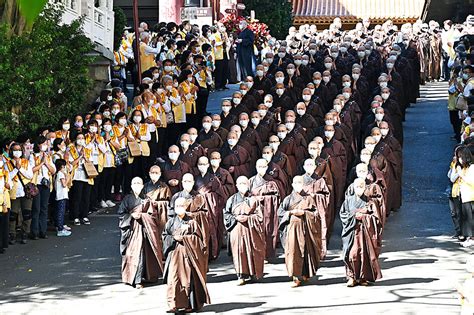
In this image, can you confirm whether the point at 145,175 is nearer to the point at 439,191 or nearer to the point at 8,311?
the point at 439,191

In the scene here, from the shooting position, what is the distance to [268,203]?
620 inches

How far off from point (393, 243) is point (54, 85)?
6.52 m

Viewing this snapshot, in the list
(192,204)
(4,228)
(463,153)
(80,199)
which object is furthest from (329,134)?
(4,228)

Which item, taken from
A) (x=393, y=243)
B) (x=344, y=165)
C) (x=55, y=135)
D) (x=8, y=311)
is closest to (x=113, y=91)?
(x=55, y=135)

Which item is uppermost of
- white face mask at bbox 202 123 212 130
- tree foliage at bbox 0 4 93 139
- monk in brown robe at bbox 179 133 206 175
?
tree foliage at bbox 0 4 93 139

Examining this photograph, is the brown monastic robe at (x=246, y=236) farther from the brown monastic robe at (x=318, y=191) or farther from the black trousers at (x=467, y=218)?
the black trousers at (x=467, y=218)

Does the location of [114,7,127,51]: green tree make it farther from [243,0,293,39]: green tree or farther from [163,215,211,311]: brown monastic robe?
[163,215,211,311]: brown monastic robe

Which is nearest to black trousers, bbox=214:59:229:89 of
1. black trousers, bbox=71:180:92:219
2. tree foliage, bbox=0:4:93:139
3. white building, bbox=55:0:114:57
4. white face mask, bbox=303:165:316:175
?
white building, bbox=55:0:114:57

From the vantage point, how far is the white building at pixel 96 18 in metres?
22.1

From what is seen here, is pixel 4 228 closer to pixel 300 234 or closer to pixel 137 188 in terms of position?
pixel 137 188

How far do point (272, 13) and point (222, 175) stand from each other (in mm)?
20272

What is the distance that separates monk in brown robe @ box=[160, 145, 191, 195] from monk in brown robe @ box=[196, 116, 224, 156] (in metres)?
2.19

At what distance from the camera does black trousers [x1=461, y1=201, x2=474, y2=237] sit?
1609 centimetres

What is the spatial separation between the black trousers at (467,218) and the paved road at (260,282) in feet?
0.99
